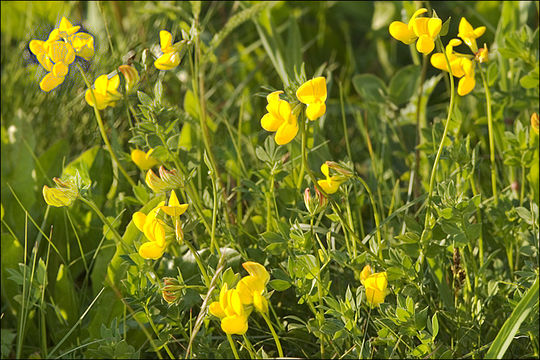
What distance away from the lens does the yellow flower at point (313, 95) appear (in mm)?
956

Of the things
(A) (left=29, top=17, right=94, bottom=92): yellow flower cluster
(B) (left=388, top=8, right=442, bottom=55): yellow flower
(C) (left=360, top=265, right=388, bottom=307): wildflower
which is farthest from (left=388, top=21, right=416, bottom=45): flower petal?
(A) (left=29, top=17, right=94, bottom=92): yellow flower cluster

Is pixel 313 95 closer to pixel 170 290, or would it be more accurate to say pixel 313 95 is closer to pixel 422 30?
pixel 422 30

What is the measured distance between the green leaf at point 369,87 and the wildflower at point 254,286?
0.91 meters

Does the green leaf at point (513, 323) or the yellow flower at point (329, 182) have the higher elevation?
the yellow flower at point (329, 182)

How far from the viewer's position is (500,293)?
124 centimetres

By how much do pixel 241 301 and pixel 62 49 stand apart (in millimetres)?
485

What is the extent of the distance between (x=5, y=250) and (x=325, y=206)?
719mm

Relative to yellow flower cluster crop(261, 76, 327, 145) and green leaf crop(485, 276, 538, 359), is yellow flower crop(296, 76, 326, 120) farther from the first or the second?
green leaf crop(485, 276, 538, 359)

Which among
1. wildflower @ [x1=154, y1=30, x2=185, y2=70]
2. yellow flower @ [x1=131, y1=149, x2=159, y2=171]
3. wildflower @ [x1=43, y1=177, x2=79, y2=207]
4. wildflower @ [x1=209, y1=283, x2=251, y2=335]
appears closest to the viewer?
Result: wildflower @ [x1=209, y1=283, x2=251, y2=335]

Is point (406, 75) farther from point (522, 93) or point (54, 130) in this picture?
point (54, 130)

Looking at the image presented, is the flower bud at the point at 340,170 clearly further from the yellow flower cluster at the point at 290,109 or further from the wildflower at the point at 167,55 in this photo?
the wildflower at the point at 167,55

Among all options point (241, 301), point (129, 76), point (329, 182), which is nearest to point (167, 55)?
point (129, 76)

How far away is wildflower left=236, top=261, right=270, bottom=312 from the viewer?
0.92 metres

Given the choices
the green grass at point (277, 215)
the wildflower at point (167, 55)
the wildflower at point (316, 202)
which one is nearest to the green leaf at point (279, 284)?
the green grass at point (277, 215)
